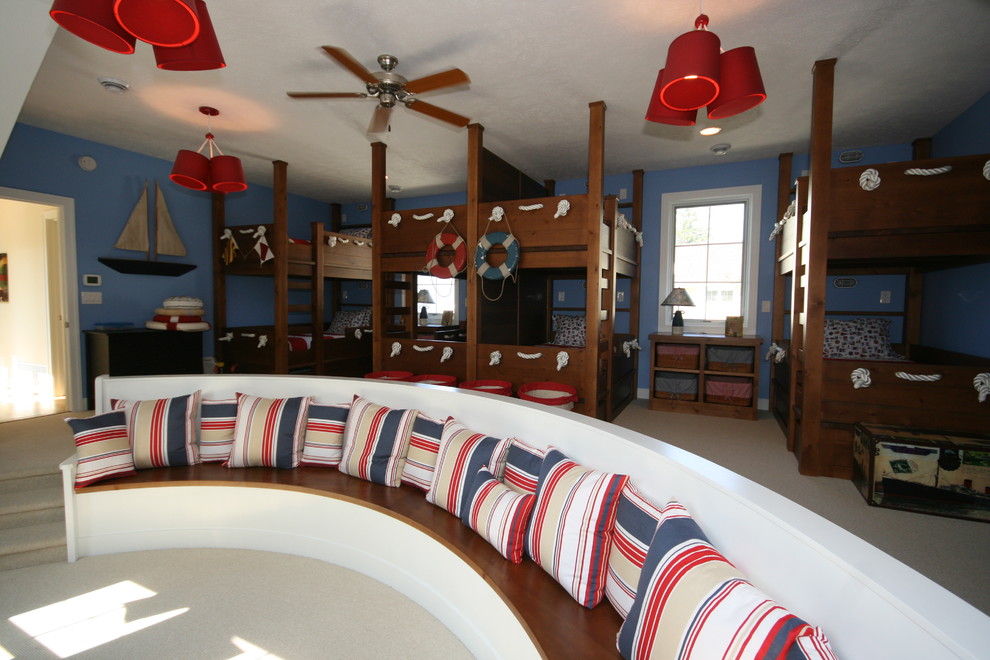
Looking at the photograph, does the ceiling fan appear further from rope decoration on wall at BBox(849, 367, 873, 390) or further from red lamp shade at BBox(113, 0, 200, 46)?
rope decoration on wall at BBox(849, 367, 873, 390)

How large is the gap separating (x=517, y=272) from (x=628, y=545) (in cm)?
324

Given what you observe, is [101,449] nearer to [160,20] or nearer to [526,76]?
[160,20]

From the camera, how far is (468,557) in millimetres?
1612

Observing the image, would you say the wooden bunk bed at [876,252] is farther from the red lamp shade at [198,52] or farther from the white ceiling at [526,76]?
the red lamp shade at [198,52]

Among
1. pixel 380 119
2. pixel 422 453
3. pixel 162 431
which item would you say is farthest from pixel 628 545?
pixel 380 119

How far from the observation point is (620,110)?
3.77m

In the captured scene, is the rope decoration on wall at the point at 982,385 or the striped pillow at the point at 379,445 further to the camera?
the rope decoration on wall at the point at 982,385

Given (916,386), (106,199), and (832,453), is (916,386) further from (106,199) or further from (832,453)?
(106,199)

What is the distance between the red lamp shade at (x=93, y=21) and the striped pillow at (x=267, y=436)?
1.69 metres

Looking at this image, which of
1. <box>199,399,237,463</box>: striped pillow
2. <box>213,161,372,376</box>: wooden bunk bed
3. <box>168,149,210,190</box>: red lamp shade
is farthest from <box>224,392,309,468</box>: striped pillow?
<box>213,161,372,376</box>: wooden bunk bed

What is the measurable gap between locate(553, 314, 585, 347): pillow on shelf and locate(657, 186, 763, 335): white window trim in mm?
1105

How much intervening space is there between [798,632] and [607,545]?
644 mm

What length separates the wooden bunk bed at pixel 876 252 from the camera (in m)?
2.81

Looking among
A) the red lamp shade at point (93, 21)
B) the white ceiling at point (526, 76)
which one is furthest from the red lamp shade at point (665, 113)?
the red lamp shade at point (93, 21)
